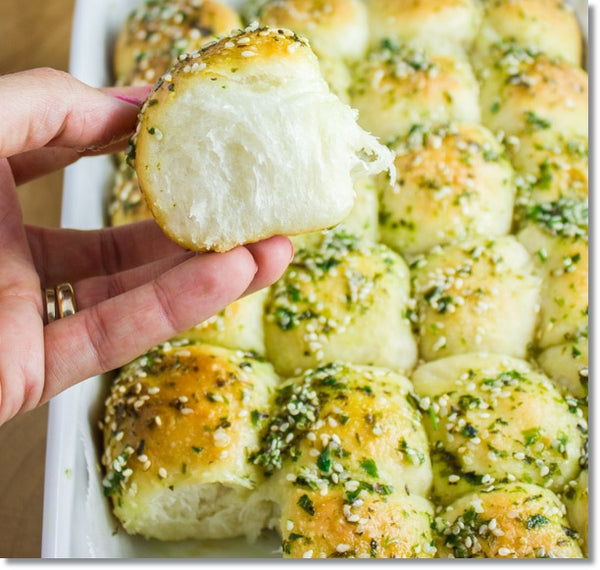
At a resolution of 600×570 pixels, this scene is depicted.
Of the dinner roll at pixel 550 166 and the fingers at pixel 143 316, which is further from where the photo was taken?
the dinner roll at pixel 550 166

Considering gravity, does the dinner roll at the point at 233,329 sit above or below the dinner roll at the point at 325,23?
below

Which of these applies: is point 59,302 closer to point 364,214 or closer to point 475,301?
point 364,214

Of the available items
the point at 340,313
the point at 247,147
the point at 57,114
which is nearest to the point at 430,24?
the point at 340,313

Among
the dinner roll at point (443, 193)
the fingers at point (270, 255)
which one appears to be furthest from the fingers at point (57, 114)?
the dinner roll at point (443, 193)

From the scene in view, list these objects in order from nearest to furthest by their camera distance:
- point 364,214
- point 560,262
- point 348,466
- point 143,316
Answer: point 143,316, point 348,466, point 560,262, point 364,214

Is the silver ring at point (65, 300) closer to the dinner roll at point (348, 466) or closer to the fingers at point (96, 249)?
the fingers at point (96, 249)

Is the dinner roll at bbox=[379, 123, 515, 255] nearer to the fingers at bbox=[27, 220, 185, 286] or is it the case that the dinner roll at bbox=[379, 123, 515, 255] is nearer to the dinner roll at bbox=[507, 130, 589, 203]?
the dinner roll at bbox=[507, 130, 589, 203]

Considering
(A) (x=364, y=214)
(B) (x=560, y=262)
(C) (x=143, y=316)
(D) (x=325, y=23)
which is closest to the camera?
(C) (x=143, y=316)
